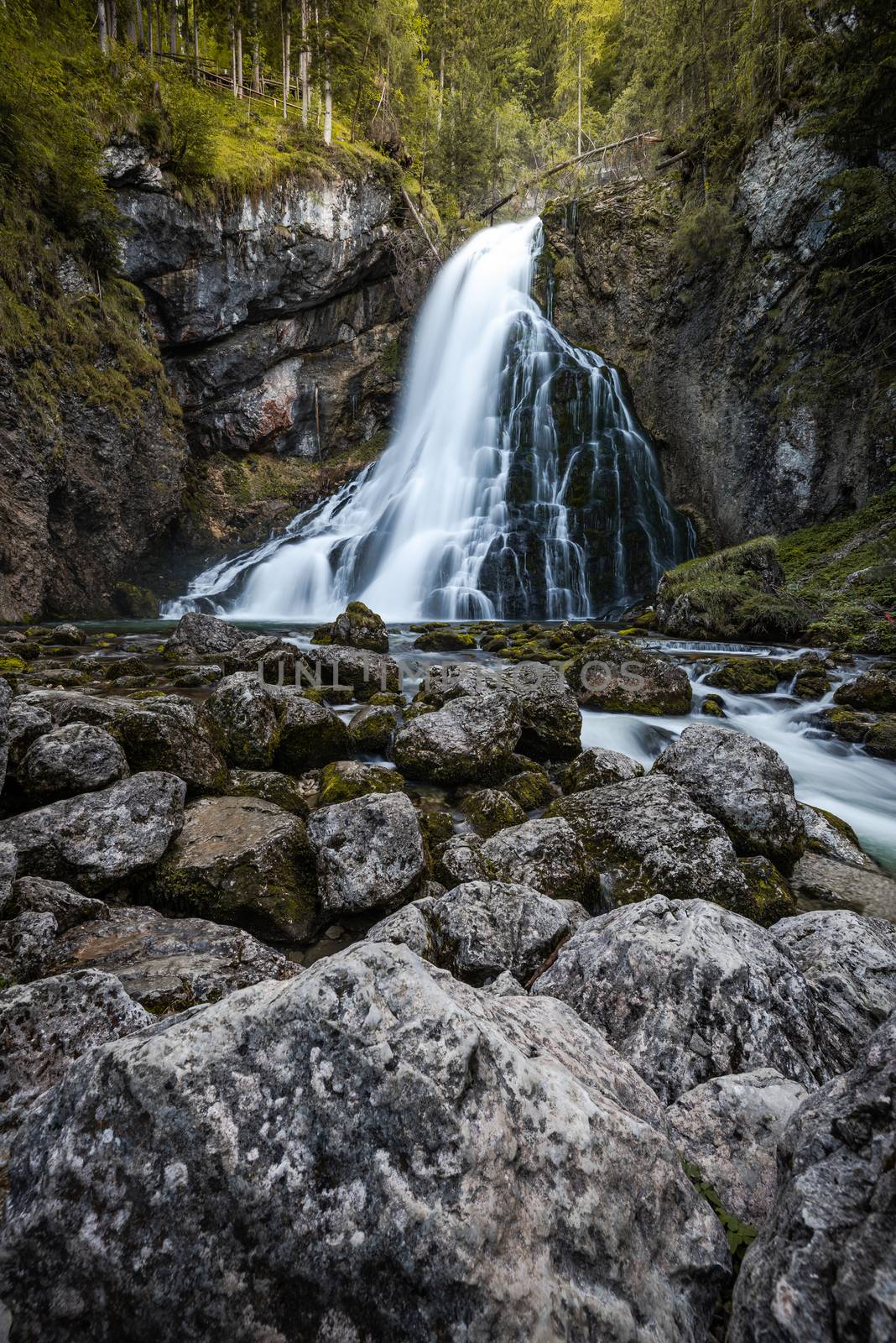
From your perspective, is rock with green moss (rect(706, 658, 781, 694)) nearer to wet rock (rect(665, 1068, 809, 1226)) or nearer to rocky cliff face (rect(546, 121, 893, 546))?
wet rock (rect(665, 1068, 809, 1226))

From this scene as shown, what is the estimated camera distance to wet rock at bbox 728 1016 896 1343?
35.0 inches

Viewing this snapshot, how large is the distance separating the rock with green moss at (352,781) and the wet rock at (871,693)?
287 inches

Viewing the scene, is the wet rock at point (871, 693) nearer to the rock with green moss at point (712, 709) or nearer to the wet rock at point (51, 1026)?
the rock with green moss at point (712, 709)

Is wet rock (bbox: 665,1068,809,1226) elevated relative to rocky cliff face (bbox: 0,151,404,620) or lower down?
lower down

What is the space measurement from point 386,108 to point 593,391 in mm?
19311

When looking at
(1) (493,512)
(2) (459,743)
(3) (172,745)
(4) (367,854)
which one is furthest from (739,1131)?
(1) (493,512)

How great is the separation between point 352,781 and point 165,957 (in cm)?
224

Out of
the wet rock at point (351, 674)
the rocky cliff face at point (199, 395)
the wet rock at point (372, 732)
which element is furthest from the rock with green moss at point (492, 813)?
the rocky cliff face at point (199, 395)

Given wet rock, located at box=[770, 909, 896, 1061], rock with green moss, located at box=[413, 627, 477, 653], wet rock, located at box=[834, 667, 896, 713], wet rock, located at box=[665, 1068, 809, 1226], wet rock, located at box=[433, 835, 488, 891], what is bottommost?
wet rock, located at box=[433, 835, 488, 891]

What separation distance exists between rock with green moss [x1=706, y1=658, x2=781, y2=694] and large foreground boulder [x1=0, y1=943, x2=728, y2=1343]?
9036 millimetres

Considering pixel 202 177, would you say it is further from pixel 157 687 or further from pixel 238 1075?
pixel 238 1075

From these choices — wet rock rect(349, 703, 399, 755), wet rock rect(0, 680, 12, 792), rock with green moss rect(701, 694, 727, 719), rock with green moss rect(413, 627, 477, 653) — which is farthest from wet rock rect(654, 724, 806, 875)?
rock with green moss rect(413, 627, 477, 653)

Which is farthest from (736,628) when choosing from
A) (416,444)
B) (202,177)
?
(202,177)

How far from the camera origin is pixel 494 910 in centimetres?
297
